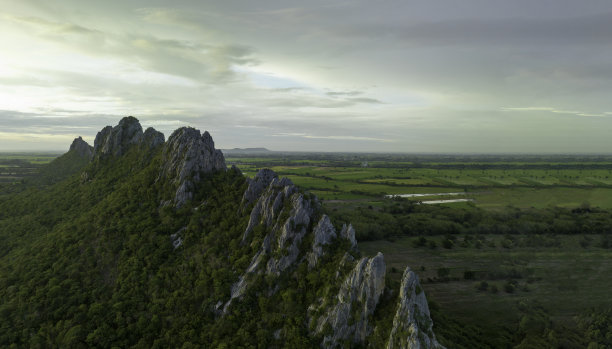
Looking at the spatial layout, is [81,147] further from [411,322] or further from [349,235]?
[411,322]

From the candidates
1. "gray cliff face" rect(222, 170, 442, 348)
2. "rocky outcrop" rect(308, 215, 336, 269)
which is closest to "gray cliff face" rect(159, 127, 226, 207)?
"gray cliff face" rect(222, 170, 442, 348)

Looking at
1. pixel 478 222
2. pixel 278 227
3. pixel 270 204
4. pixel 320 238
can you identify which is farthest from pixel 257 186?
pixel 478 222

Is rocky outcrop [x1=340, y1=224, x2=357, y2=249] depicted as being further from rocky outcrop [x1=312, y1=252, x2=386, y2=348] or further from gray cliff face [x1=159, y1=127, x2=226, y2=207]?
gray cliff face [x1=159, y1=127, x2=226, y2=207]

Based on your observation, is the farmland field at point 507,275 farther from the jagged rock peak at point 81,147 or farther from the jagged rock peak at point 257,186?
the jagged rock peak at point 81,147

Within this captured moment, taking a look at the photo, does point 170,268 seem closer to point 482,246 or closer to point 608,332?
point 608,332

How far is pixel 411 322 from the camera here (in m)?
32.8

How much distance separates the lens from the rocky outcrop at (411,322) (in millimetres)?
31906

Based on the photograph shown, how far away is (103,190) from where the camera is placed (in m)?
83.1

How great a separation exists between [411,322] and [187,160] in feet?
193

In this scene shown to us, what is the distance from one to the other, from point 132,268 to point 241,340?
93.2 feet

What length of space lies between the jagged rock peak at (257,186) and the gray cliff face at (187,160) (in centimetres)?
1480

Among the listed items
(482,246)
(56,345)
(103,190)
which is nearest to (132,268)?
(56,345)

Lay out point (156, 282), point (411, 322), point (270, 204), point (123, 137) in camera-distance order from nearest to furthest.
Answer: point (411, 322) < point (156, 282) < point (270, 204) < point (123, 137)

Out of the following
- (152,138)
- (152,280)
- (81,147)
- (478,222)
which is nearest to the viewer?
(152,280)
